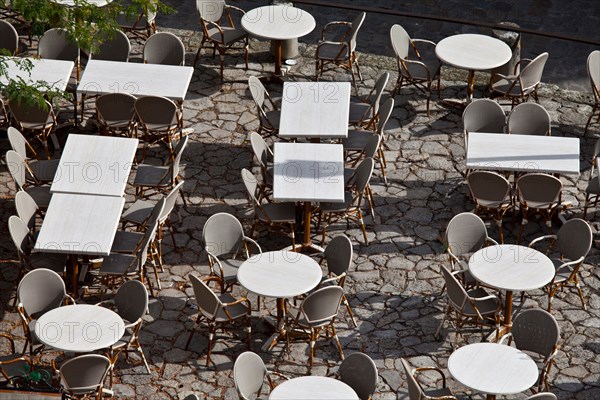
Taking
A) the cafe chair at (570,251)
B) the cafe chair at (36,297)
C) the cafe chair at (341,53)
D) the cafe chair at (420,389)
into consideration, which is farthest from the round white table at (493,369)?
the cafe chair at (341,53)

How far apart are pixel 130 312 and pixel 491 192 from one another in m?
4.53

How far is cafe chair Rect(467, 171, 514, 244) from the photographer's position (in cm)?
1380

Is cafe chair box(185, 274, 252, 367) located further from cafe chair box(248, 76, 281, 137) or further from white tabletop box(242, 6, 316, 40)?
white tabletop box(242, 6, 316, 40)

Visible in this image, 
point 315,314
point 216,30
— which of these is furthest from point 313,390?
point 216,30

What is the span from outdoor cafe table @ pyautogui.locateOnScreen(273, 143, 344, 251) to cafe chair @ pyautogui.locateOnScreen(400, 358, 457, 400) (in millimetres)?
2347

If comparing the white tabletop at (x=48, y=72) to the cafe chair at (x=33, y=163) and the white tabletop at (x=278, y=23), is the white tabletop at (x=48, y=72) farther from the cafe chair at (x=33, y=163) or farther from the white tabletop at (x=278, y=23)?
Answer: the white tabletop at (x=278, y=23)

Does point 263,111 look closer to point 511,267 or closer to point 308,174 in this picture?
point 308,174

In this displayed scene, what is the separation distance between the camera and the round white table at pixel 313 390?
431 inches

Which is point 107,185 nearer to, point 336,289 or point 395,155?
point 336,289

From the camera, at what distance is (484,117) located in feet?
49.5

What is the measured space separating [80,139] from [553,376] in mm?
6062

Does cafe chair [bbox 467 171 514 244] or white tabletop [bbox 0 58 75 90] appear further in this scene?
white tabletop [bbox 0 58 75 90]

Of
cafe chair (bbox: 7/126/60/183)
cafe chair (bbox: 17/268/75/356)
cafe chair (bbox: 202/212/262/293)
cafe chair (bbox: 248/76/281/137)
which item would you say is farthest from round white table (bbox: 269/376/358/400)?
cafe chair (bbox: 248/76/281/137)

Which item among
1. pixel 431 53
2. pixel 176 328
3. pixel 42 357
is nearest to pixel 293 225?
pixel 176 328
